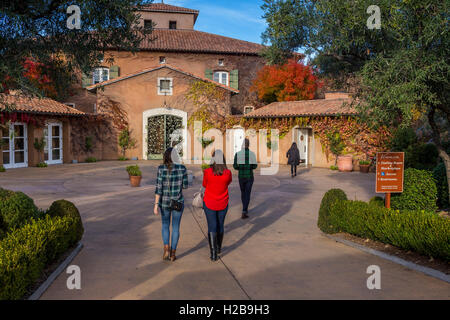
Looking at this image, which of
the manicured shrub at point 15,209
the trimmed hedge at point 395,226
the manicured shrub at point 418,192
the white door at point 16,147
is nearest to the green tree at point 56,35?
the manicured shrub at point 15,209

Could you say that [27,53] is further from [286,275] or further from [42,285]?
[286,275]

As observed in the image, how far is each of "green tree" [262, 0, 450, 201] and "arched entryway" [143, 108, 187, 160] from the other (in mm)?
16190

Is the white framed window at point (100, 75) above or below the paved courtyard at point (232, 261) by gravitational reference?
above

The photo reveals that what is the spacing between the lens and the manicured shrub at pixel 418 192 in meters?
8.45

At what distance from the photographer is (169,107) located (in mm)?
24797

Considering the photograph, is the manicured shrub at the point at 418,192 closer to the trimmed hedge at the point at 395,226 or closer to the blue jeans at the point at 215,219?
the trimmed hedge at the point at 395,226

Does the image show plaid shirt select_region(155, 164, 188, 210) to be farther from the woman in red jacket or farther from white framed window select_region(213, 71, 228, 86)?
white framed window select_region(213, 71, 228, 86)

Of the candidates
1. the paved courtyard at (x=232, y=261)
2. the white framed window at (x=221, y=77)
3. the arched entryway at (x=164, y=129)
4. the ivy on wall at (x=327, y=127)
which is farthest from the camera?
the white framed window at (x=221, y=77)

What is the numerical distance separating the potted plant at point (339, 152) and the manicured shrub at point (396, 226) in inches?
528

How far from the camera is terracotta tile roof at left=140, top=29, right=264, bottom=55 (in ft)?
95.7

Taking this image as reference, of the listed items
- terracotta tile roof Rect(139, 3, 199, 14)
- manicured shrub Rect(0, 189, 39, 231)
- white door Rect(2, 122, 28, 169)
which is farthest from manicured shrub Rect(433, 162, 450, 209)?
terracotta tile roof Rect(139, 3, 199, 14)

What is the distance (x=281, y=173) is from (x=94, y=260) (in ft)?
46.3

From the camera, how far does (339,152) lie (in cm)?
2159
